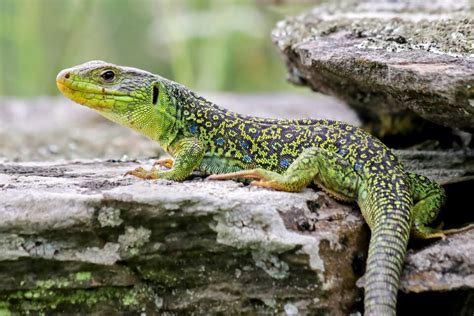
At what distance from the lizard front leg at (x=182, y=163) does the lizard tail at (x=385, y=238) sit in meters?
1.19

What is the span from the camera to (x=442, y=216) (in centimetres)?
492

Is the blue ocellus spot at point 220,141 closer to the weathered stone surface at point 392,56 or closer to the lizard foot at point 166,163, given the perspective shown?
the lizard foot at point 166,163

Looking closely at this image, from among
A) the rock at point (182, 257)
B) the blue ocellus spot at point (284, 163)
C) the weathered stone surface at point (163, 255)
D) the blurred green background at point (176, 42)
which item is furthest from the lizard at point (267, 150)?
the blurred green background at point (176, 42)

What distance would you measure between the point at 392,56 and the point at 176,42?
22.5 ft

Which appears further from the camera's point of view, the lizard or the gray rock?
the gray rock

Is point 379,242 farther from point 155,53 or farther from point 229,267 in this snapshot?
point 155,53

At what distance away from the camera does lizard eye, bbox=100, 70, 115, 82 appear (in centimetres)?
463

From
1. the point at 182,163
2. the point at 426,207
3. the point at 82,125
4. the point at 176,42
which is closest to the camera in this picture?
the point at 426,207

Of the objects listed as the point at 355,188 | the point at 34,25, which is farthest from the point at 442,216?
the point at 34,25

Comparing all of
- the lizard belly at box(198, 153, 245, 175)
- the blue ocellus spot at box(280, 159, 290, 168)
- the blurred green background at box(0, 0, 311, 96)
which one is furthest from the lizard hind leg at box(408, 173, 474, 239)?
the blurred green background at box(0, 0, 311, 96)

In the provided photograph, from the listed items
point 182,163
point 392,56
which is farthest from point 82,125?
point 392,56

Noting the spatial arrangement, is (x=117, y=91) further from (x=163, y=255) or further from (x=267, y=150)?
(x=163, y=255)

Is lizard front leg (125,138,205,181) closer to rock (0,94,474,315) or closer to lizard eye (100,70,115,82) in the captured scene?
rock (0,94,474,315)

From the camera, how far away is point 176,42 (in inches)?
429
